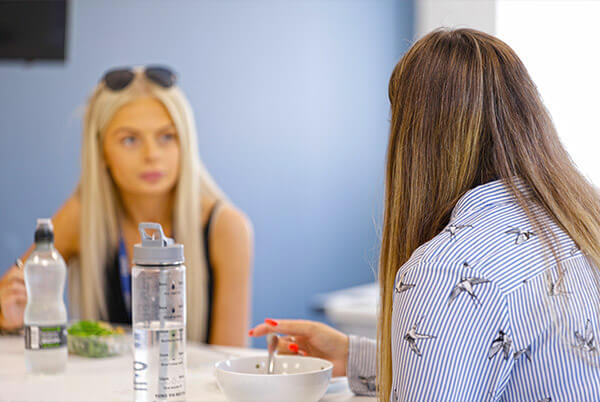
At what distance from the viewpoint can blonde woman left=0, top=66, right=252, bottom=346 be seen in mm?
2111

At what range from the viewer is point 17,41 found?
261 centimetres

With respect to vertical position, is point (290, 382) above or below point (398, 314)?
below

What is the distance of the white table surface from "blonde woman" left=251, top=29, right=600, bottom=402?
0.34m

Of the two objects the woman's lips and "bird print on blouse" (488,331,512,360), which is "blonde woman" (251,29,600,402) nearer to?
"bird print on blouse" (488,331,512,360)

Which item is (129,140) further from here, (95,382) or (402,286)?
(402,286)

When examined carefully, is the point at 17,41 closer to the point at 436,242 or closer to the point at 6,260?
the point at 6,260

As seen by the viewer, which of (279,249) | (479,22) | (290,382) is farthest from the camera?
(279,249)

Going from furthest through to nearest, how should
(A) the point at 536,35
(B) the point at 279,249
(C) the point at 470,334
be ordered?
(B) the point at 279,249 < (A) the point at 536,35 < (C) the point at 470,334

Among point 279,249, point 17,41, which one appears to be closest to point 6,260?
point 17,41

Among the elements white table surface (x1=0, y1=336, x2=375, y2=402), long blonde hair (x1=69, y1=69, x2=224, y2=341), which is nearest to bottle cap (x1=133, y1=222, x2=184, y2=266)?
white table surface (x1=0, y1=336, x2=375, y2=402)

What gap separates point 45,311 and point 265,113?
6.87 ft

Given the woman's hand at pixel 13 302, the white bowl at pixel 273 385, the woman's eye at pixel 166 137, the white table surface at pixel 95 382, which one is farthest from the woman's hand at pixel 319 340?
the woman's eye at pixel 166 137

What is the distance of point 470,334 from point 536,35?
1.28 meters

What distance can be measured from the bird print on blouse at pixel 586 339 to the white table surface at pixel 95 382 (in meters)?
0.46
